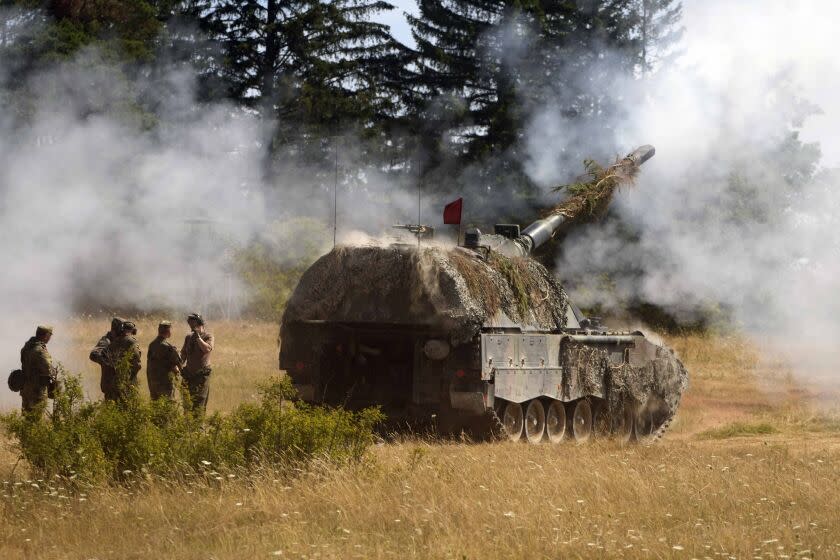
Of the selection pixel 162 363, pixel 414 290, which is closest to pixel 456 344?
pixel 414 290

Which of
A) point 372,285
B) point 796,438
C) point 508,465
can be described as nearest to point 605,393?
point 796,438

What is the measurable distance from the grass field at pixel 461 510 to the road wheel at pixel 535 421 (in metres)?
2.66

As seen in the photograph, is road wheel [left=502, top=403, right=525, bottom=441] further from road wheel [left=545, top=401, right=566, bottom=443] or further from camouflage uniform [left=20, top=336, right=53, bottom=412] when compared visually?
camouflage uniform [left=20, top=336, right=53, bottom=412]

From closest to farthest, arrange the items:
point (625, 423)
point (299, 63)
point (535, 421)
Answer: point (535, 421) → point (625, 423) → point (299, 63)

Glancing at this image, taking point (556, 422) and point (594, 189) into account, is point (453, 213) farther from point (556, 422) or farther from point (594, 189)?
point (594, 189)

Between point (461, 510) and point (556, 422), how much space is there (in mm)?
8028

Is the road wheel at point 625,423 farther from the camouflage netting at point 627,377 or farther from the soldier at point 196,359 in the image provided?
the soldier at point 196,359

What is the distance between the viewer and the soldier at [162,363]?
1553 centimetres

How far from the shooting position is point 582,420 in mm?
18750

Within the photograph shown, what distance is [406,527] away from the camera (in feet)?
31.9

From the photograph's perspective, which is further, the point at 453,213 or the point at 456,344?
the point at 453,213

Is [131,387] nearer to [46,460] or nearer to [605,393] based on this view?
[46,460]

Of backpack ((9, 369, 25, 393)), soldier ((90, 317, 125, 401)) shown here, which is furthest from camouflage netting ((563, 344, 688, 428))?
backpack ((9, 369, 25, 393))

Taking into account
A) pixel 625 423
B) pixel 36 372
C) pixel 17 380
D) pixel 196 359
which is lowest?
pixel 625 423
